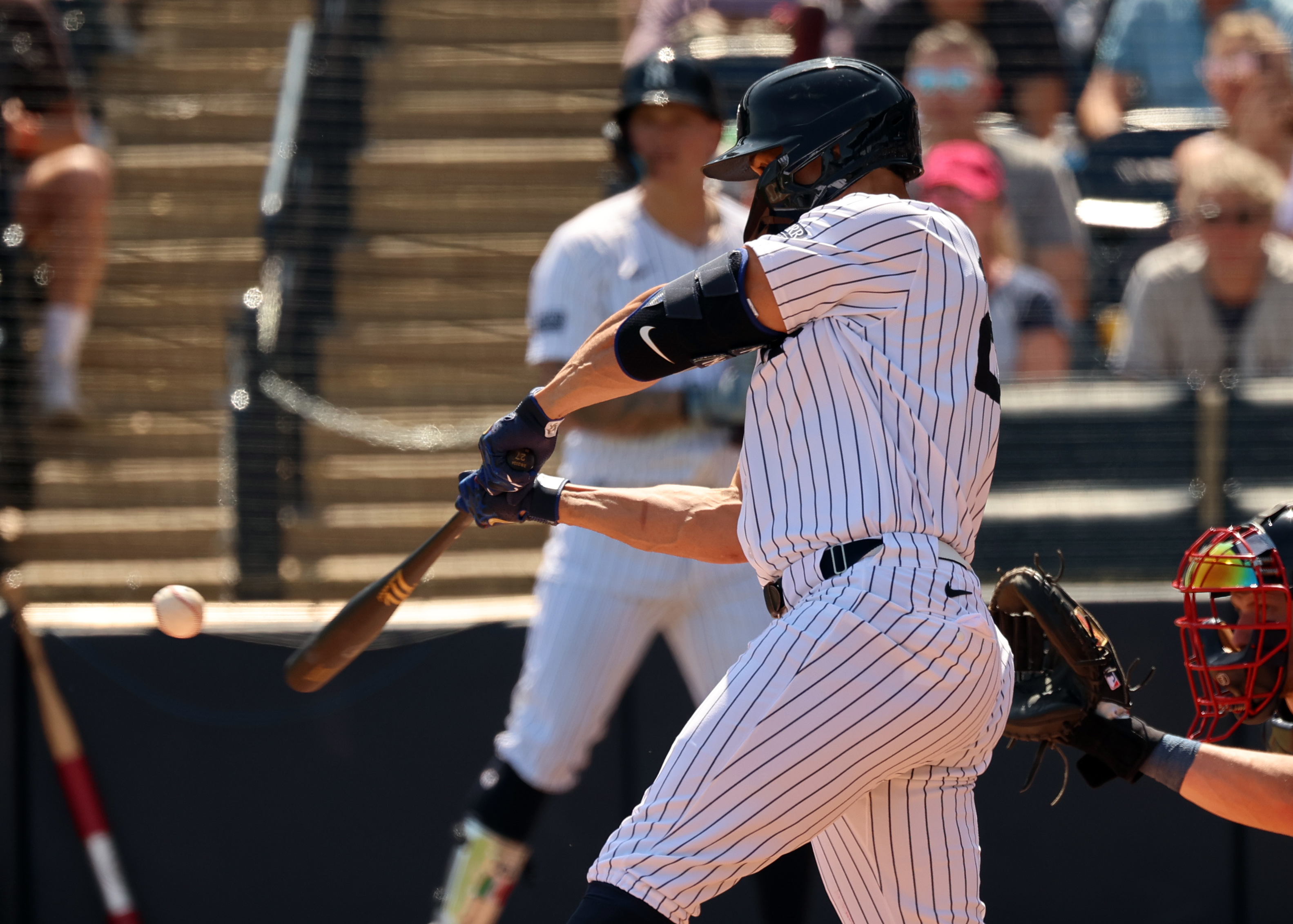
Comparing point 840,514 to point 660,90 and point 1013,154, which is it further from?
point 1013,154

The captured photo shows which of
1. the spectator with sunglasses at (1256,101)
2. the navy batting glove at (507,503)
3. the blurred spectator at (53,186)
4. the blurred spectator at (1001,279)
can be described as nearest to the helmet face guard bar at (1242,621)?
the navy batting glove at (507,503)

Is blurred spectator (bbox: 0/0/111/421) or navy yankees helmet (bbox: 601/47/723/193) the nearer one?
navy yankees helmet (bbox: 601/47/723/193)

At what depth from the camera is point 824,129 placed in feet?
7.03

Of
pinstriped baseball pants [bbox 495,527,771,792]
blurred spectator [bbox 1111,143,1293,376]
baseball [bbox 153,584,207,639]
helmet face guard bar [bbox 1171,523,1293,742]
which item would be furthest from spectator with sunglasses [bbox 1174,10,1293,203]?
baseball [bbox 153,584,207,639]

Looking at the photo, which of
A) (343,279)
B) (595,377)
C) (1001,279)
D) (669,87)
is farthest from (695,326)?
(343,279)

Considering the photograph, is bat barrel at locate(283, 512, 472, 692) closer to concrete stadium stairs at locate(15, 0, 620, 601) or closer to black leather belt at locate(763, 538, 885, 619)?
black leather belt at locate(763, 538, 885, 619)

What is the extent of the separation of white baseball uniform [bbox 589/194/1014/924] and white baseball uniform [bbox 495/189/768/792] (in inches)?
45.6

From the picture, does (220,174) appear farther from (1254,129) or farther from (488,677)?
(1254,129)

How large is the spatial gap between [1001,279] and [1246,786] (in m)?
2.67

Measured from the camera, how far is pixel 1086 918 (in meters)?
3.71

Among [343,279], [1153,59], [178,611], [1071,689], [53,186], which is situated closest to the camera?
[1071,689]

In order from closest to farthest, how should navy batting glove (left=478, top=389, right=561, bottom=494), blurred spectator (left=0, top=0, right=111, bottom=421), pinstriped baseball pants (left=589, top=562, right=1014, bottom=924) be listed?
pinstriped baseball pants (left=589, top=562, right=1014, bottom=924)
navy batting glove (left=478, top=389, right=561, bottom=494)
blurred spectator (left=0, top=0, right=111, bottom=421)

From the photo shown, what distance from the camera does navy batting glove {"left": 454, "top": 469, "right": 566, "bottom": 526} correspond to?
2332mm

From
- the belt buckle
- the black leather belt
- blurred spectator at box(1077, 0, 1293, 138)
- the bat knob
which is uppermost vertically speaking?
blurred spectator at box(1077, 0, 1293, 138)
